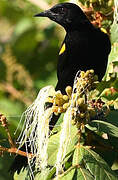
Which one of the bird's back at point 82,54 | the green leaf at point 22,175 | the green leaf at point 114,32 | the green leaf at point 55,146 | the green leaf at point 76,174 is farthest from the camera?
the bird's back at point 82,54

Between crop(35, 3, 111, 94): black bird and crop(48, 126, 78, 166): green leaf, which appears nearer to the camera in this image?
crop(48, 126, 78, 166): green leaf

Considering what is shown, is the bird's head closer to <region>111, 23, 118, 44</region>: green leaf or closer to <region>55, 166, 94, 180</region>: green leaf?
<region>111, 23, 118, 44</region>: green leaf

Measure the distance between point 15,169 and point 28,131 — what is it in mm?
455

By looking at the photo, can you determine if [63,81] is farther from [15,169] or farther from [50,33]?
[50,33]

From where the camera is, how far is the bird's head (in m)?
3.48

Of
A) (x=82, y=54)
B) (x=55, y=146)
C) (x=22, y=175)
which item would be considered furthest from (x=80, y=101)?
(x=82, y=54)

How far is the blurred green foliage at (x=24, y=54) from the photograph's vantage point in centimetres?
478

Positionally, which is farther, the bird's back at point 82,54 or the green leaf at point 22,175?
the bird's back at point 82,54

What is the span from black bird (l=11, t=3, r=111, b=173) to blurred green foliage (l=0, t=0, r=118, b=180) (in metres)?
0.48

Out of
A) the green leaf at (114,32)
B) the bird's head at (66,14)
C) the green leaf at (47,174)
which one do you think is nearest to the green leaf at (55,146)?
the green leaf at (47,174)

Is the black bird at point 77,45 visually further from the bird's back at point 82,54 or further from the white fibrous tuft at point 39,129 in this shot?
the white fibrous tuft at point 39,129

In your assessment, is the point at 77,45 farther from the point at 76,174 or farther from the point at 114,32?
the point at 76,174

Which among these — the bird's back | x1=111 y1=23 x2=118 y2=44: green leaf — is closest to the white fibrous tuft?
x1=111 y1=23 x2=118 y2=44: green leaf

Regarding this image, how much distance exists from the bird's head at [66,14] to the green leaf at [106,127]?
1.26m
